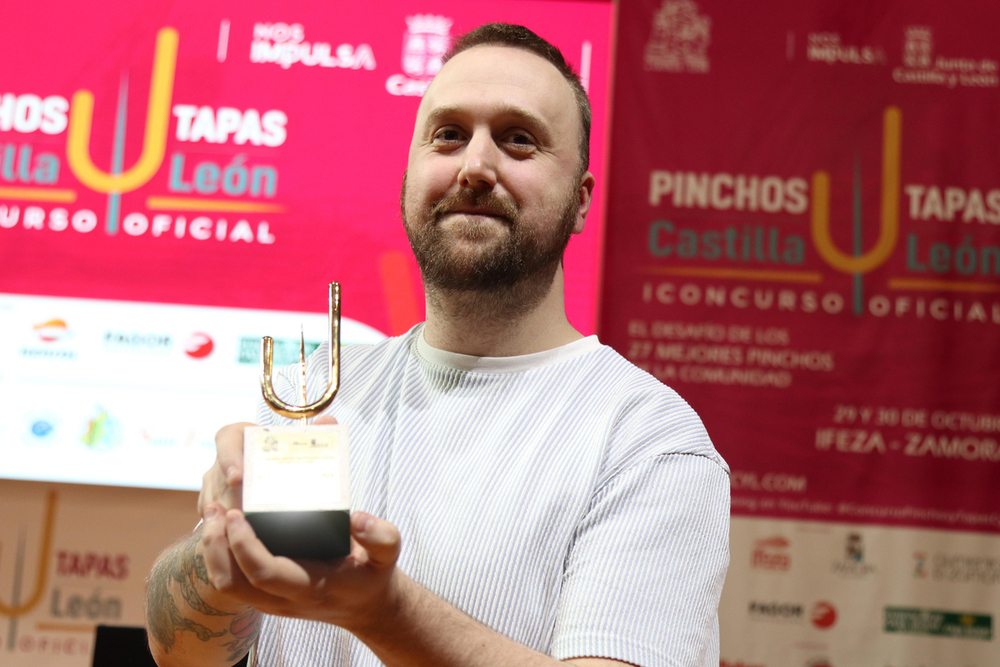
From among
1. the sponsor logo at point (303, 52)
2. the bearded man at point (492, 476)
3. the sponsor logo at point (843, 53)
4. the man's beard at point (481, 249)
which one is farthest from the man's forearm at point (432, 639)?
the sponsor logo at point (843, 53)

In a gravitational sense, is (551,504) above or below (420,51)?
below

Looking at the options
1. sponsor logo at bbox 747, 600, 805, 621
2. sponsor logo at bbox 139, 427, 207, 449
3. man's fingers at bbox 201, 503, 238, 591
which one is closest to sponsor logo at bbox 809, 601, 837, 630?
sponsor logo at bbox 747, 600, 805, 621

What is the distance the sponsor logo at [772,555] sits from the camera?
233cm

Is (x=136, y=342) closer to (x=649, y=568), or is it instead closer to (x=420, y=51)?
(x=420, y=51)

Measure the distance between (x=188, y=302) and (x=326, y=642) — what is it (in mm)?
1573

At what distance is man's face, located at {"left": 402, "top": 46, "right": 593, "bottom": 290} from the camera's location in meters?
1.08

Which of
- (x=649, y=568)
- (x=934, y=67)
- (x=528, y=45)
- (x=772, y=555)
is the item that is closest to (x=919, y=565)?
(x=772, y=555)

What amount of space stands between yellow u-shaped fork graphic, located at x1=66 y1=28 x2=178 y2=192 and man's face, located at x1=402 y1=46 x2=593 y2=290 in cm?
151

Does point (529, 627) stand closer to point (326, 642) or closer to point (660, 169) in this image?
point (326, 642)

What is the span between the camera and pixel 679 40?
246 cm

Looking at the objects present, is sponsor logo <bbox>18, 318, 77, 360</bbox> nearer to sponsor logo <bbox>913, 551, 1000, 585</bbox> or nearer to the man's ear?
the man's ear

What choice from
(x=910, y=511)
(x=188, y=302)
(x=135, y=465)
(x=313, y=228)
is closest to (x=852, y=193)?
(x=910, y=511)

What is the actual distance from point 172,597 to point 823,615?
1.94m

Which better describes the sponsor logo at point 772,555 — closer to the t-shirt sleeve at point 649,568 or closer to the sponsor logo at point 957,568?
the sponsor logo at point 957,568
